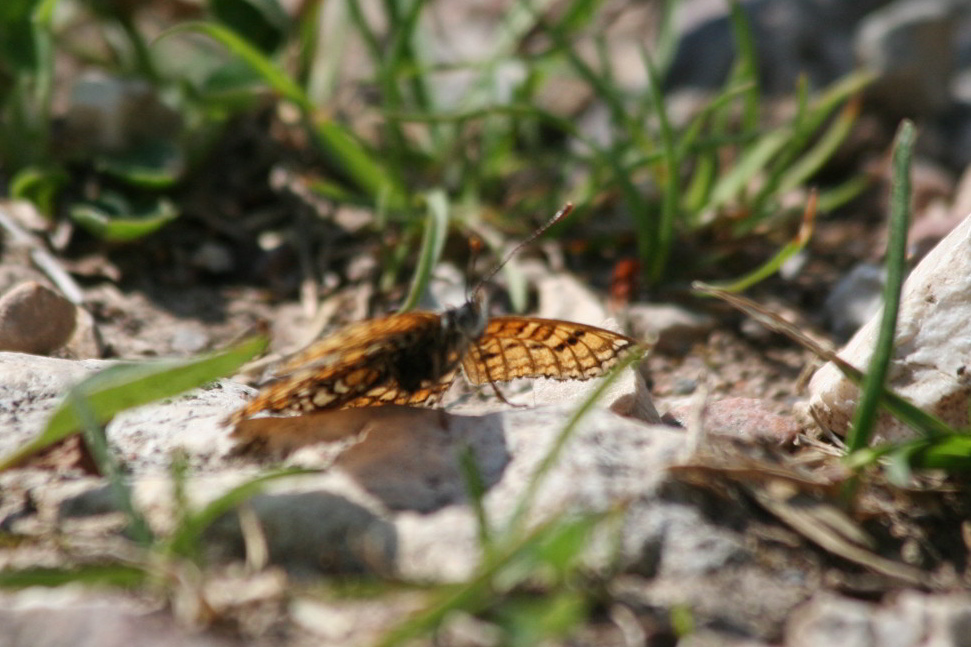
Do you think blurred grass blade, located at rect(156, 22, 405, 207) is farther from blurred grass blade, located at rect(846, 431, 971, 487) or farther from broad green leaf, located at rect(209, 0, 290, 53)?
blurred grass blade, located at rect(846, 431, 971, 487)

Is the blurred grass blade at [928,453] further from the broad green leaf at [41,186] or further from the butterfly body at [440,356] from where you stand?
the broad green leaf at [41,186]

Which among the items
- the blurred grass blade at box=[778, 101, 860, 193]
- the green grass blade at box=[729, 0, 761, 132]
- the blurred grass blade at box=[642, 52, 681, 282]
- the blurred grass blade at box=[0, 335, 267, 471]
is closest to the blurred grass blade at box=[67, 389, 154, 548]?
the blurred grass blade at box=[0, 335, 267, 471]

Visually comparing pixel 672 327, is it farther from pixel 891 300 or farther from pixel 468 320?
pixel 891 300

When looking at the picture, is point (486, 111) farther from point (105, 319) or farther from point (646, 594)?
point (646, 594)

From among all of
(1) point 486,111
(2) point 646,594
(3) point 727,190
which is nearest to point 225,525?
(2) point 646,594

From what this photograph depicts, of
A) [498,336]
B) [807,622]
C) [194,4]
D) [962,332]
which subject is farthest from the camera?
[194,4]

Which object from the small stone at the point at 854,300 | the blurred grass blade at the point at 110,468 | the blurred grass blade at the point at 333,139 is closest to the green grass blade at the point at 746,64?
the small stone at the point at 854,300

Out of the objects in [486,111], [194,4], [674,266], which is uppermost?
[194,4]
